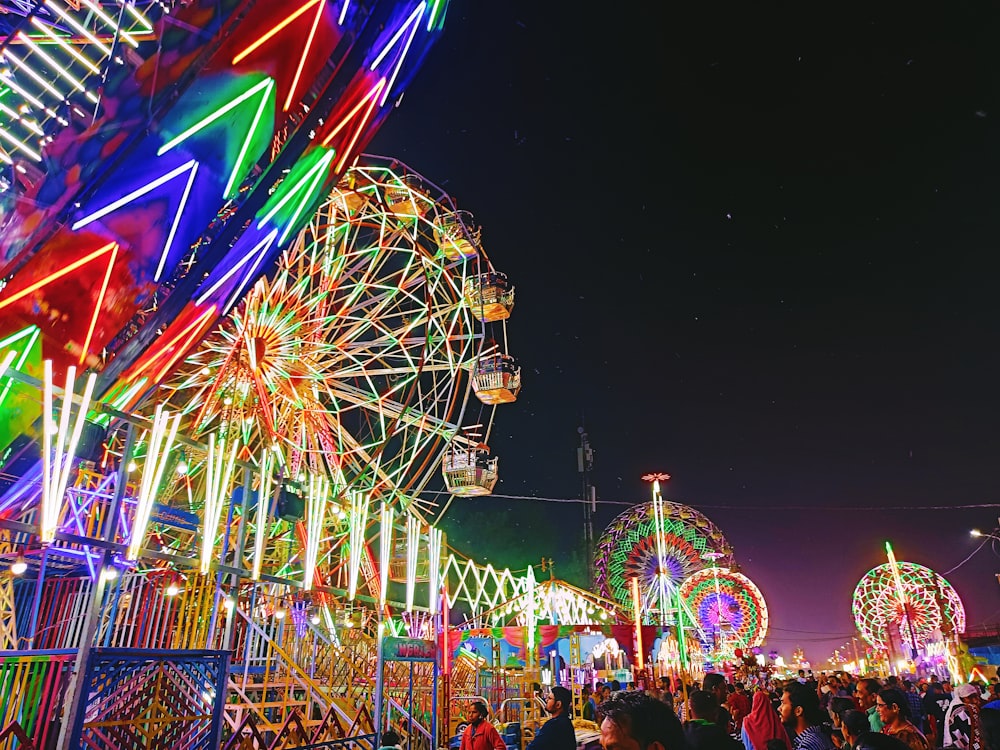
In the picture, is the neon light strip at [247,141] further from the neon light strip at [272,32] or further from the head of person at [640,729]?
the head of person at [640,729]

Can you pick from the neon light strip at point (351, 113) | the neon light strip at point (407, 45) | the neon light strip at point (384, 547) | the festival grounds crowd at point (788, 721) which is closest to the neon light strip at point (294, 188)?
the neon light strip at point (351, 113)

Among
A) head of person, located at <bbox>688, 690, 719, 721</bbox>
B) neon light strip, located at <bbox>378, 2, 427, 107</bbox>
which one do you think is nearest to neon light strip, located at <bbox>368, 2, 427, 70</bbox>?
neon light strip, located at <bbox>378, 2, 427, 107</bbox>

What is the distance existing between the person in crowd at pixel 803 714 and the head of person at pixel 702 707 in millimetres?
677

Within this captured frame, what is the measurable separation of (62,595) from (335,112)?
10.9 m

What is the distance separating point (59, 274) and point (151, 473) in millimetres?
2599

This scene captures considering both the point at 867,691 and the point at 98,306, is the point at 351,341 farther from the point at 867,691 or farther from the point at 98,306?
the point at 867,691

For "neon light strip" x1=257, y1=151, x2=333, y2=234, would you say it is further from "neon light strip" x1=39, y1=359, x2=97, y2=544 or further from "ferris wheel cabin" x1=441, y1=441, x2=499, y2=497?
"ferris wheel cabin" x1=441, y1=441, x2=499, y2=497

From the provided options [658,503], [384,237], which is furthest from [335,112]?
[658,503]

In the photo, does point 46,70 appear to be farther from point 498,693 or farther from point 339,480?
point 498,693

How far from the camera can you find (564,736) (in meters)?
5.43

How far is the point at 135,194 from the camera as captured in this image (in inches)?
308

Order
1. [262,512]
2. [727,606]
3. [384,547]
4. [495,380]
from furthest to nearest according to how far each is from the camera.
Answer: [727,606]
[495,380]
[384,547]
[262,512]

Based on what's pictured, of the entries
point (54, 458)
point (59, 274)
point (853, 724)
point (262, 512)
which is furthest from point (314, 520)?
point (853, 724)

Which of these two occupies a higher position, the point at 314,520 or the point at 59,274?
the point at 59,274
